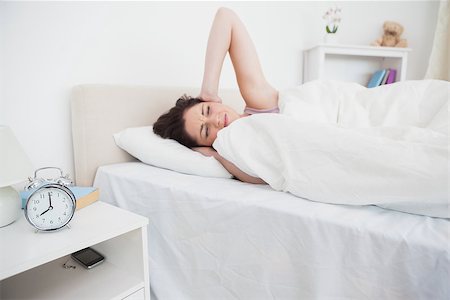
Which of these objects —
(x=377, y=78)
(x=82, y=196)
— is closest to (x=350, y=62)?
(x=377, y=78)

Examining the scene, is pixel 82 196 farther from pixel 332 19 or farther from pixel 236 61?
pixel 332 19

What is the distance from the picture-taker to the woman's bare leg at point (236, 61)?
3.88 ft

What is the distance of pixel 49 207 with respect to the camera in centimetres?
62

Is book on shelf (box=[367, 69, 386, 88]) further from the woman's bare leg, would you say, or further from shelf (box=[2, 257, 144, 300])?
shelf (box=[2, 257, 144, 300])

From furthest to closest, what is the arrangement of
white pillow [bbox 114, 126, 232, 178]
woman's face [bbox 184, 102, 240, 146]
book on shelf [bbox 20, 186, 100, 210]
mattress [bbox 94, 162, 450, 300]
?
woman's face [bbox 184, 102, 240, 146], white pillow [bbox 114, 126, 232, 178], book on shelf [bbox 20, 186, 100, 210], mattress [bbox 94, 162, 450, 300]

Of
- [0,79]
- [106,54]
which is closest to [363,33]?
[106,54]

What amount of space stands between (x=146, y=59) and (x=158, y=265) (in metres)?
0.89

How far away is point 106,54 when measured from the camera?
1.15 meters

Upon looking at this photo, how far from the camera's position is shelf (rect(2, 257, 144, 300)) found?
26.3 inches

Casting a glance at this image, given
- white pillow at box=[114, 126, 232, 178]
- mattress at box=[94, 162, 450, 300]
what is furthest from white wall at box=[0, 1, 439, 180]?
mattress at box=[94, 162, 450, 300]

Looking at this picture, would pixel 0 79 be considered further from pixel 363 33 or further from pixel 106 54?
pixel 363 33

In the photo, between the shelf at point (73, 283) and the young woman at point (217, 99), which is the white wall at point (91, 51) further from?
the shelf at point (73, 283)

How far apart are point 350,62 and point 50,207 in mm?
2279

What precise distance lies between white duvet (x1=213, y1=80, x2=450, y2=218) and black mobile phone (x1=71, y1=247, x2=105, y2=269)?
0.45 metres
